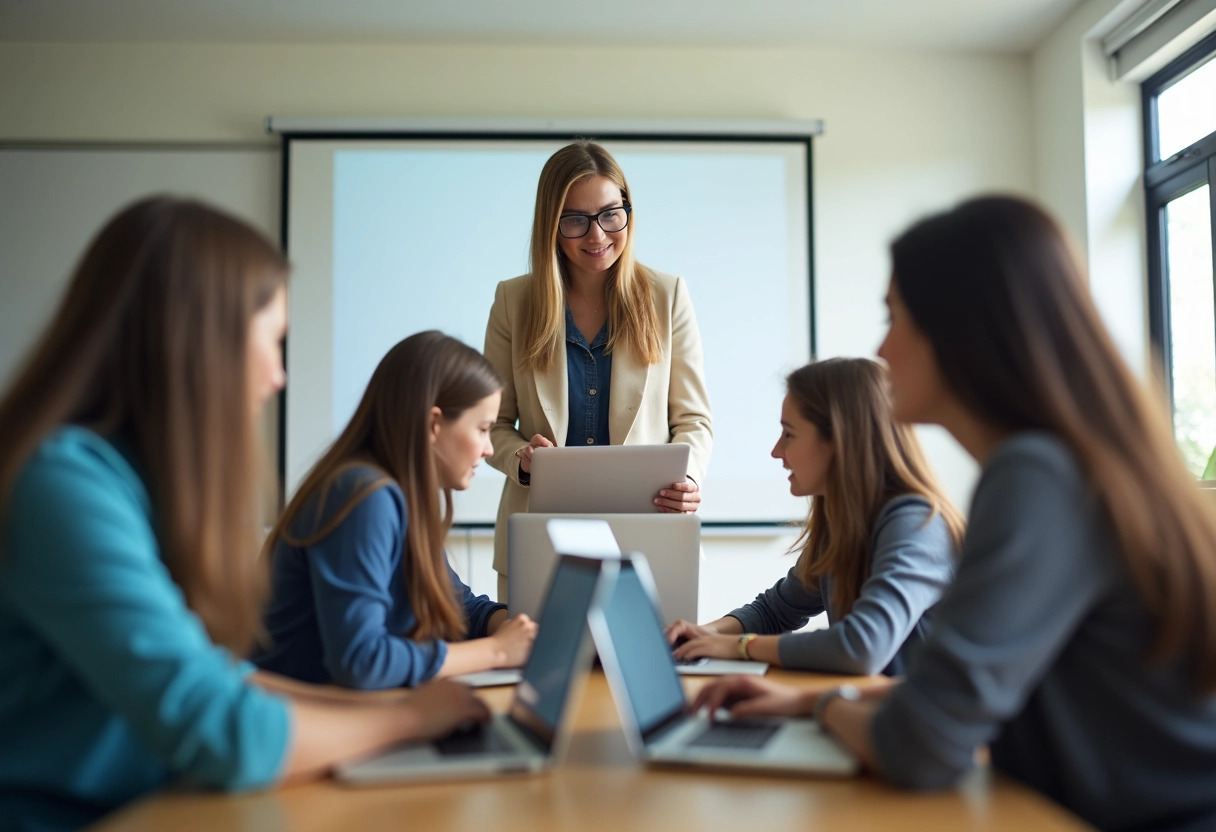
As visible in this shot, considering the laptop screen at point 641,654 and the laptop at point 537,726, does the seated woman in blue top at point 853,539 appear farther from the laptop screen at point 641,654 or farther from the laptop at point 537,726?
the laptop at point 537,726

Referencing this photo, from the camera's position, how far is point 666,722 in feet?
3.60

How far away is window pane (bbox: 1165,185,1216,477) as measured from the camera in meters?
3.49

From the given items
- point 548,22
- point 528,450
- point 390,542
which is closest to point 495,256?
point 548,22

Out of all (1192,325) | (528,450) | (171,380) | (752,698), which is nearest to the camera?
(171,380)

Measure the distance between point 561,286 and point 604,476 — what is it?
72cm

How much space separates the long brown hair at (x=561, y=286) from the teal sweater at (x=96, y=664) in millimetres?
1476

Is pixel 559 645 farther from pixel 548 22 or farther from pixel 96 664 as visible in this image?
pixel 548 22

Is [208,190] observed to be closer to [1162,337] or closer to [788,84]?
A: [788,84]

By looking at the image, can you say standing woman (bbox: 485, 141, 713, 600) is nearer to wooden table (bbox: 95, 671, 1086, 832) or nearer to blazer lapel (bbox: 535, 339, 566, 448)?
blazer lapel (bbox: 535, 339, 566, 448)

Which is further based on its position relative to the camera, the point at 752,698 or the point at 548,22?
the point at 548,22

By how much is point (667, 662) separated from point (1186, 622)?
511mm

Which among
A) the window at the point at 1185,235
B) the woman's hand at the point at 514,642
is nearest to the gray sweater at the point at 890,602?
the woman's hand at the point at 514,642

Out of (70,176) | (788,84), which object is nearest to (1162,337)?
(788,84)

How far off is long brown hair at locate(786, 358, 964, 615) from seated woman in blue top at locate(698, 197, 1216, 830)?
698 mm
